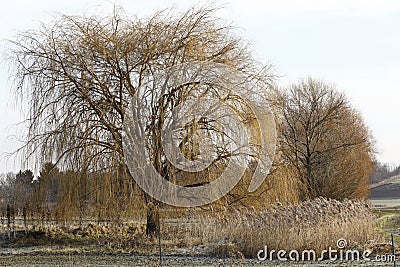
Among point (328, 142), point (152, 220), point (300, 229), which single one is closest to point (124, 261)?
point (300, 229)

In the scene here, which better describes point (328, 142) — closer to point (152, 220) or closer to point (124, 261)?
point (152, 220)

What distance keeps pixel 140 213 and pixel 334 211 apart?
215 inches

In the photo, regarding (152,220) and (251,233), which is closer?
(251,233)

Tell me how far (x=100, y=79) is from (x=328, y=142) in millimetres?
15535

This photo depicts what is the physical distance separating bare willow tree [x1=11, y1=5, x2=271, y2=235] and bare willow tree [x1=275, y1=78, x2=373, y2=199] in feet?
35.9

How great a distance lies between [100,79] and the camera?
687 inches

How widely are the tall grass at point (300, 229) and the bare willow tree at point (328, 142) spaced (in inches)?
523

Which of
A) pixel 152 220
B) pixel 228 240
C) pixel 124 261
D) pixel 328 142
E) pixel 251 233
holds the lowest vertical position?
pixel 124 261

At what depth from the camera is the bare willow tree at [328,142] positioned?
2859 cm

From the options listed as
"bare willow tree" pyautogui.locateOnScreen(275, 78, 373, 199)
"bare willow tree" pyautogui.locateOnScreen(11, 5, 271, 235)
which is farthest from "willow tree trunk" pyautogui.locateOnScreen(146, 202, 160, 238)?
"bare willow tree" pyautogui.locateOnScreen(275, 78, 373, 199)

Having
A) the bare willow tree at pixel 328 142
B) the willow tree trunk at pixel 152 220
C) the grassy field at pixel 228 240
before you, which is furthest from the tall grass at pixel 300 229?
the bare willow tree at pixel 328 142

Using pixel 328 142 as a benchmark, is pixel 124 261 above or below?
below

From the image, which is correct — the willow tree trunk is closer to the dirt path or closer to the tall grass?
the tall grass

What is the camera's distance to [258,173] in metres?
17.7
